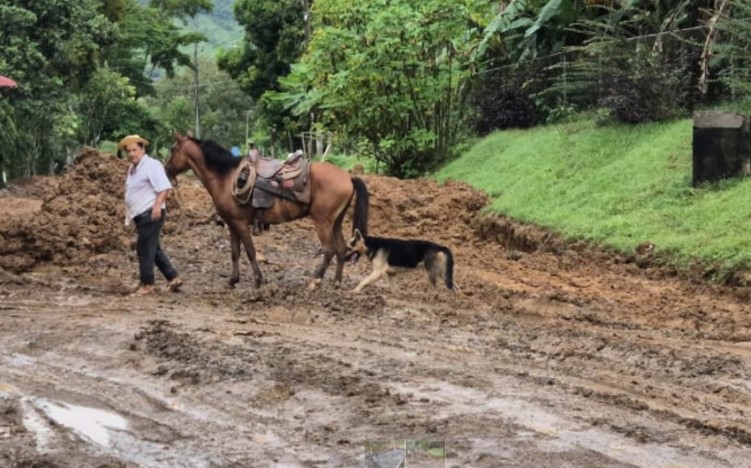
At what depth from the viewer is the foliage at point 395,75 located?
2578 cm

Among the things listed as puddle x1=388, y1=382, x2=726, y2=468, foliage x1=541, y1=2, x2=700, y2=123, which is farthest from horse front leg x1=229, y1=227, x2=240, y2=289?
foliage x1=541, y1=2, x2=700, y2=123

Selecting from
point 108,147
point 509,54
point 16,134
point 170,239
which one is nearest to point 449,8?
point 509,54

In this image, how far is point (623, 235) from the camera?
611 inches

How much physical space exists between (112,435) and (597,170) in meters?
15.0

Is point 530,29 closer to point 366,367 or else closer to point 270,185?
point 270,185

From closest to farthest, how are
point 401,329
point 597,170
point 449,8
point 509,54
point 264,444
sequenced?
point 264,444, point 401,329, point 597,170, point 449,8, point 509,54

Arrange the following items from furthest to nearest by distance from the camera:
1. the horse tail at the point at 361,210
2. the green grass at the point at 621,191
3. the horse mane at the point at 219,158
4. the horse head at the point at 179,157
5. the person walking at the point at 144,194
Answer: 1. the green grass at the point at 621,191
2. the horse head at the point at 179,157
3. the horse mane at the point at 219,158
4. the horse tail at the point at 361,210
5. the person walking at the point at 144,194

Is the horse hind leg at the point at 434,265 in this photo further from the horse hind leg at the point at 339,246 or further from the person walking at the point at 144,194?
the person walking at the point at 144,194

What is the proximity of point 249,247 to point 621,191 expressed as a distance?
7.86m

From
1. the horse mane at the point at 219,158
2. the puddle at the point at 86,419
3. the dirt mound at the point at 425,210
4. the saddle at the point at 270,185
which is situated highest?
the horse mane at the point at 219,158

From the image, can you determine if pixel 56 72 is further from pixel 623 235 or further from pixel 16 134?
pixel 623 235

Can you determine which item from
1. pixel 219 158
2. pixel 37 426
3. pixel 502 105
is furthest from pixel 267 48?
pixel 37 426

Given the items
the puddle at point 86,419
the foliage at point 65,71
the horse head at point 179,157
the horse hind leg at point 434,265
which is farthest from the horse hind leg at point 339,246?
the foliage at point 65,71

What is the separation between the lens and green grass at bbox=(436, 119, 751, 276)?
14.2 meters
